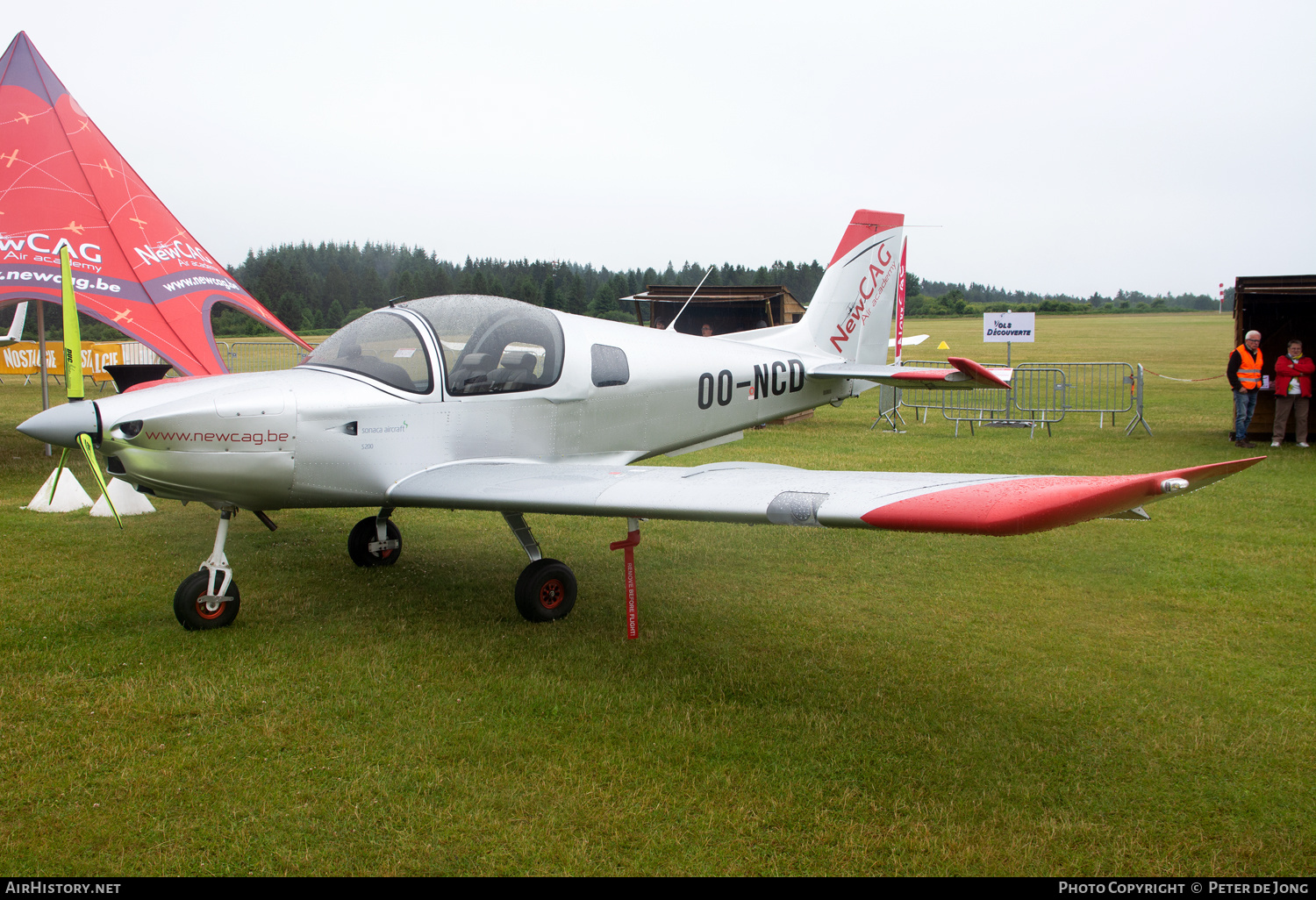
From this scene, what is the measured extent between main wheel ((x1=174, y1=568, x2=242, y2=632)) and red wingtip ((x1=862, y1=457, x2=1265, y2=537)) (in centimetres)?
389

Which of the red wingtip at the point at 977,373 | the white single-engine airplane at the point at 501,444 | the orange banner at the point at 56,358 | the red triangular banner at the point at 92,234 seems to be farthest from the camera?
the orange banner at the point at 56,358

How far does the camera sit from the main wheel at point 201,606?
4863mm

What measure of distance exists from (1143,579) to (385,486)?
5.38m

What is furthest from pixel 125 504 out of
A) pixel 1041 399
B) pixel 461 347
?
pixel 1041 399

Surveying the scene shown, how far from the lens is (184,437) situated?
4445 millimetres

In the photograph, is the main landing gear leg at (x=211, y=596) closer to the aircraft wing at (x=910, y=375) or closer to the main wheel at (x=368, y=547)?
the main wheel at (x=368, y=547)

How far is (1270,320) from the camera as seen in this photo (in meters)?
13.9

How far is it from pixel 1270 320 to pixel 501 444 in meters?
14.1

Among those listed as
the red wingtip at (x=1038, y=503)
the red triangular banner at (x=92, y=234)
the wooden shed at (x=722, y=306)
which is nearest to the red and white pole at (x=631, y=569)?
the red wingtip at (x=1038, y=503)

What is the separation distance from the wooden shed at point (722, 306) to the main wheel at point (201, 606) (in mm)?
13485

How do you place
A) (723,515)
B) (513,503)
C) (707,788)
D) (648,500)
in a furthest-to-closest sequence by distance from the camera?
(513,503)
(648,500)
(723,515)
(707,788)

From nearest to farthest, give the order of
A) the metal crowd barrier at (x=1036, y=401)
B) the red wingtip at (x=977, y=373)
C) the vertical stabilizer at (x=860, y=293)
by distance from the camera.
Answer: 1. the red wingtip at (x=977, y=373)
2. the vertical stabilizer at (x=860, y=293)
3. the metal crowd barrier at (x=1036, y=401)
